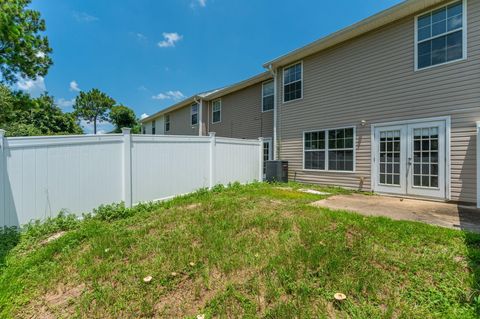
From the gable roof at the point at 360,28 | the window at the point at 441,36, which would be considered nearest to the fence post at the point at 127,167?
the gable roof at the point at 360,28

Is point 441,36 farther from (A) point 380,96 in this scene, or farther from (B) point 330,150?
(B) point 330,150

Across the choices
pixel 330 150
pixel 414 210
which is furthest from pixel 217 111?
pixel 414 210

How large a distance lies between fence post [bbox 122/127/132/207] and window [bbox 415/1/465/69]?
7.66 meters

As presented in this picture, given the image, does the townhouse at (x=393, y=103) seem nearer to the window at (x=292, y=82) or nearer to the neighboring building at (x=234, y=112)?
the window at (x=292, y=82)

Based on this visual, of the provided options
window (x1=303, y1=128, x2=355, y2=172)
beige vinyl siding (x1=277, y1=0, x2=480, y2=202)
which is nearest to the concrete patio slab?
beige vinyl siding (x1=277, y1=0, x2=480, y2=202)

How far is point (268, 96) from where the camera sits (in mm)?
10852

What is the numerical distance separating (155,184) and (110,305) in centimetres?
370

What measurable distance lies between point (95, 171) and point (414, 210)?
6.84 meters

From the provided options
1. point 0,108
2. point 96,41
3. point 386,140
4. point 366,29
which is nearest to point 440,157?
point 386,140

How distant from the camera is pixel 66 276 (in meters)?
2.65

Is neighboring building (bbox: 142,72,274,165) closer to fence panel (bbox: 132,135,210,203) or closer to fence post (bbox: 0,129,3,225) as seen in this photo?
fence panel (bbox: 132,135,210,203)

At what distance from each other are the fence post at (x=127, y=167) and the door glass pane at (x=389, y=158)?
6924 mm

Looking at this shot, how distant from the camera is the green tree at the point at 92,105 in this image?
3397cm

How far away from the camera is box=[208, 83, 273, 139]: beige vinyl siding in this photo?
11.1 m
